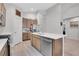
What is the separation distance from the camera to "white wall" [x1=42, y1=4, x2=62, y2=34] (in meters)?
1.76

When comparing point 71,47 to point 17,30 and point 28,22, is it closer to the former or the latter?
point 28,22

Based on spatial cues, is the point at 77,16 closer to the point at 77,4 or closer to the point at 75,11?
the point at 75,11

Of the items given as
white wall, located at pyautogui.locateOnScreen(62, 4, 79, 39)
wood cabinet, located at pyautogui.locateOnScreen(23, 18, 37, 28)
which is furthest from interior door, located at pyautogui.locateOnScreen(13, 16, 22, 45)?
white wall, located at pyautogui.locateOnScreen(62, 4, 79, 39)

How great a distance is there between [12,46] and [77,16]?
140 centimetres

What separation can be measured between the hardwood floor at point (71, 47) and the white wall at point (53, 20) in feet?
0.73

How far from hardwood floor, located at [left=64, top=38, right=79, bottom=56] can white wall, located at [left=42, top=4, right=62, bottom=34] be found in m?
0.22

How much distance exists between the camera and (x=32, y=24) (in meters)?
2.00

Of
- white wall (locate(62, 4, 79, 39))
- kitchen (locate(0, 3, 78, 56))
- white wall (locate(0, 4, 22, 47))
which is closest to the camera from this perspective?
white wall (locate(62, 4, 79, 39))

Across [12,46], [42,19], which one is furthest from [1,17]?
[42,19]

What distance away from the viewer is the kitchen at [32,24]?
5.80 feet

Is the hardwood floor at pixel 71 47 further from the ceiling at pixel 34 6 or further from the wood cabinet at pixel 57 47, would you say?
the ceiling at pixel 34 6

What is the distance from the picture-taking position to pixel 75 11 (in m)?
1.67

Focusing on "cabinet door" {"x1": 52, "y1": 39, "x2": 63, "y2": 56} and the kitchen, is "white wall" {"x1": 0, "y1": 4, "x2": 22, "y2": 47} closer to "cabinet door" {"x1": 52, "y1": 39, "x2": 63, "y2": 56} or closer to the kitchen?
the kitchen

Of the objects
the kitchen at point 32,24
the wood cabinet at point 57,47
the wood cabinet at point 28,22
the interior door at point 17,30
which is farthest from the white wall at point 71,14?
the interior door at point 17,30
